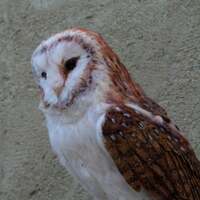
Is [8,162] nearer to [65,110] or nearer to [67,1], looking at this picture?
[67,1]

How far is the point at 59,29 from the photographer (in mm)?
3820

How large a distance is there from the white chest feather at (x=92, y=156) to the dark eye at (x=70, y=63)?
18cm

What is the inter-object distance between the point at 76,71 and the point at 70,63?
0.04m

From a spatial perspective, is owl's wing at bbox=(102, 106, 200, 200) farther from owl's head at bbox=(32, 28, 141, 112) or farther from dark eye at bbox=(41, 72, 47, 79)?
dark eye at bbox=(41, 72, 47, 79)

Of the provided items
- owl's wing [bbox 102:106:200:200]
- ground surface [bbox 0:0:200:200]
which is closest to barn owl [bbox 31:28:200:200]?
owl's wing [bbox 102:106:200:200]

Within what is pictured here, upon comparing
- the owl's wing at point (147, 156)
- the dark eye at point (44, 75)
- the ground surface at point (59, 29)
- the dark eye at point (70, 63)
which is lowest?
the ground surface at point (59, 29)

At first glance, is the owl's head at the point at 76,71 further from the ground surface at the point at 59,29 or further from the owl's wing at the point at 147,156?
the ground surface at the point at 59,29

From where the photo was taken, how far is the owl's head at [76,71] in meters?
2.67

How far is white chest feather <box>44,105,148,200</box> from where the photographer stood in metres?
2.61

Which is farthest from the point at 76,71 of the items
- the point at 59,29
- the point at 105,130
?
the point at 59,29

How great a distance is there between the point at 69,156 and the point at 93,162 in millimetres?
104

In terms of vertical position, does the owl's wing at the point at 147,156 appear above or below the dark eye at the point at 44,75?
below

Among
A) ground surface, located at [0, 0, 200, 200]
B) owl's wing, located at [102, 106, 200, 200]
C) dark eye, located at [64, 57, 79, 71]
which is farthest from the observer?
ground surface, located at [0, 0, 200, 200]

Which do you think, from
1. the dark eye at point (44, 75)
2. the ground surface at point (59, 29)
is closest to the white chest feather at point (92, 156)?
the dark eye at point (44, 75)
